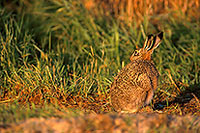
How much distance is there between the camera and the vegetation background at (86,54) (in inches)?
187

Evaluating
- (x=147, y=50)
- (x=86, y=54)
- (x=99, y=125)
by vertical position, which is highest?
(x=147, y=50)

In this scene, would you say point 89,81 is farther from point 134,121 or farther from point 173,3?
point 173,3

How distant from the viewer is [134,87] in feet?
13.6

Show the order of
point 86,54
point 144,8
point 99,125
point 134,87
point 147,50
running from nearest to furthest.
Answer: point 99,125 < point 134,87 < point 147,50 < point 86,54 < point 144,8

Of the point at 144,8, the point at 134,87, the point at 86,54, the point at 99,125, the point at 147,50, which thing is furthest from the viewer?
the point at 144,8

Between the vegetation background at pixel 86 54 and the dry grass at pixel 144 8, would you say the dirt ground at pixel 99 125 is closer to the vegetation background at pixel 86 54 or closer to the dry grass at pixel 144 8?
the vegetation background at pixel 86 54

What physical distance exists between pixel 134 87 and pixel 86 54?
2.38 meters

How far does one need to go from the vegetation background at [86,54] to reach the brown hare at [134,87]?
0.41 metres

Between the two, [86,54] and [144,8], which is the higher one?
[144,8]

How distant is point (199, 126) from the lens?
337 cm

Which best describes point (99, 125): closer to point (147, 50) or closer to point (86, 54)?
point (147, 50)

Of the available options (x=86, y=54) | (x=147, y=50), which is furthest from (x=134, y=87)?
(x=86, y=54)

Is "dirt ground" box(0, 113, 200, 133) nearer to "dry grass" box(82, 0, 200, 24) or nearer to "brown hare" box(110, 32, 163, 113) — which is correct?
"brown hare" box(110, 32, 163, 113)

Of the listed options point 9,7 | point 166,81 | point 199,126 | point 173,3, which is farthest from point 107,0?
point 199,126
